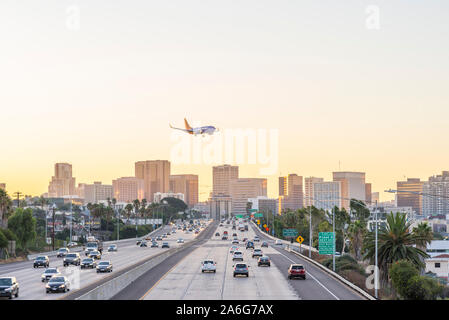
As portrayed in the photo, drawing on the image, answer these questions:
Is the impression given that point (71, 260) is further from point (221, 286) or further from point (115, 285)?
point (115, 285)

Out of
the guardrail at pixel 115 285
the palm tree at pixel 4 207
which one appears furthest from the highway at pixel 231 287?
the palm tree at pixel 4 207

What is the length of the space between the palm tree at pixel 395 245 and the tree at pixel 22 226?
66.7 meters

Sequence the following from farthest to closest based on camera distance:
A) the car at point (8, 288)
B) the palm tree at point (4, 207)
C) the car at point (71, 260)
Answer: the palm tree at point (4, 207)
the car at point (71, 260)
the car at point (8, 288)

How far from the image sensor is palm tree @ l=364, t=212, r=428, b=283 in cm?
5500

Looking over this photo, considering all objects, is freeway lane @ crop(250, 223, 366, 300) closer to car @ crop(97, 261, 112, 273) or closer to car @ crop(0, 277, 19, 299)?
car @ crop(97, 261, 112, 273)

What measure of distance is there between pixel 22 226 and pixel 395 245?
69567mm

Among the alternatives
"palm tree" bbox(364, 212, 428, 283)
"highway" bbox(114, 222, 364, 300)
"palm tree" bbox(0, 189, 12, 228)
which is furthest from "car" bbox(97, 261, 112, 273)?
"palm tree" bbox(0, 189, 12, 228)

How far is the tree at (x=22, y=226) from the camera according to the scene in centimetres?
10444

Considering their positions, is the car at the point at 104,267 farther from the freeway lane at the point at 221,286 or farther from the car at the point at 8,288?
the car at the point at 8,288

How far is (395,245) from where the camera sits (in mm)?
55469

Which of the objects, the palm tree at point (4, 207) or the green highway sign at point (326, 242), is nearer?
the green highway sign at point (326, 242)

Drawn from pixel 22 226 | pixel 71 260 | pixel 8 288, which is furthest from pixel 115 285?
pixel 22 226

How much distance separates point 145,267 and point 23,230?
4783 centimetres
